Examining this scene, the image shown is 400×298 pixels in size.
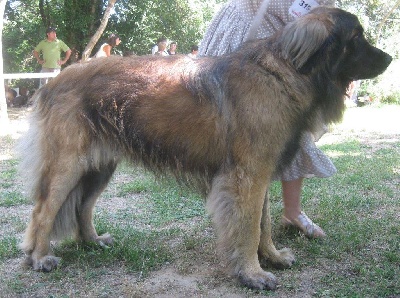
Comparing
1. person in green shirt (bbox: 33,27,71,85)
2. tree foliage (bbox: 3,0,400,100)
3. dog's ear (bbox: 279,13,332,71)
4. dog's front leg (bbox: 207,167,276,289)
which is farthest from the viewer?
tree foliage (bbox: 3,0,400,100)

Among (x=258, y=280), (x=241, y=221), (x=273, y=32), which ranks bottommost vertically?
(x=258, y=280)

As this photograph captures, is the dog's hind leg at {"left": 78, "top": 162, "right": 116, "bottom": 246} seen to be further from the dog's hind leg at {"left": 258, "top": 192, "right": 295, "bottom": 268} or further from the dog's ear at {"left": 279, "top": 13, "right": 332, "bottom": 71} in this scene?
the dog's ear at {"left": 279, "top": 13, "right": 332, "bottom": 71}

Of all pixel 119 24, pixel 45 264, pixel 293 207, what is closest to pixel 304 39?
pixel 293 207

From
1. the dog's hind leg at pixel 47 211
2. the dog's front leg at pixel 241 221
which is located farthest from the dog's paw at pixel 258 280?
the dog's hind leg at pixel 47 211

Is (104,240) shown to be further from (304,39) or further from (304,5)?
(304,5)

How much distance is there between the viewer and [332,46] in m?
3.03

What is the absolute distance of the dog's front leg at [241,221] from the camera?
308 centimetres

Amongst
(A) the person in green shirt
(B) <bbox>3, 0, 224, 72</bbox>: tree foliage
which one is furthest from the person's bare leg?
(B) <bbox>3, 0, 224, 72</bbox>: tree foliage

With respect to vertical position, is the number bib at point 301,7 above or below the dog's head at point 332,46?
above

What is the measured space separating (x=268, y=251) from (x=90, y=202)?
146 cm

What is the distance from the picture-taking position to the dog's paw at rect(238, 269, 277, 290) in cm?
306

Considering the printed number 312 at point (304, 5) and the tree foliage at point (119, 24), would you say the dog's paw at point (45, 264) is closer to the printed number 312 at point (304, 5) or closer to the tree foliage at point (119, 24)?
the printed number 312 at point (304, 5)

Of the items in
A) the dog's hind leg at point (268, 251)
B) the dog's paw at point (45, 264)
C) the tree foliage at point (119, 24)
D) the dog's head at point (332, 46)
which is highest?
the dog's head at point (332, 46)

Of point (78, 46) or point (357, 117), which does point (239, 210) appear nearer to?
point (357, 117)
